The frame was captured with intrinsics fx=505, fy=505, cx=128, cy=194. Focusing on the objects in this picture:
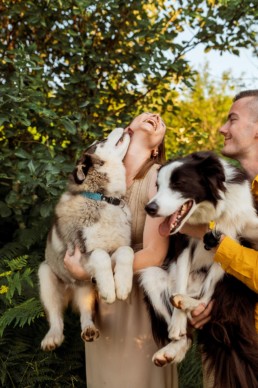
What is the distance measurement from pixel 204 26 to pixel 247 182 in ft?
9.65

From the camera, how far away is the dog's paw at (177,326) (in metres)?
2.70

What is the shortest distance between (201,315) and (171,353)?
10.4 inches

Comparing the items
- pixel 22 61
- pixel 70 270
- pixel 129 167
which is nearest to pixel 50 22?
pixel 22 61

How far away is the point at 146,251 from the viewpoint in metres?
2.94

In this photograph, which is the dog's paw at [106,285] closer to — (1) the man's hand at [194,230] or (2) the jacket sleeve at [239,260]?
(1) the man's hand at [194,230]

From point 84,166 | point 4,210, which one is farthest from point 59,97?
point 84,166

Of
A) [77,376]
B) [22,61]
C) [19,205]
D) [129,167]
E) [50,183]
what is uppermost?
[22,61]

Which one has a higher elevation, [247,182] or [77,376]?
[247,182]

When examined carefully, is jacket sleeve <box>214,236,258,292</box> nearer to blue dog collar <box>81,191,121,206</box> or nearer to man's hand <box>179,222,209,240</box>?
man's hand <box>179,222,209,240</box>

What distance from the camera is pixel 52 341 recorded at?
10.9 ft

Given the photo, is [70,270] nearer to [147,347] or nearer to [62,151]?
[147,347]

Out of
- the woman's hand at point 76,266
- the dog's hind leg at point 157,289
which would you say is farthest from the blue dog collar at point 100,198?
the dog's hind leg at point 157,289

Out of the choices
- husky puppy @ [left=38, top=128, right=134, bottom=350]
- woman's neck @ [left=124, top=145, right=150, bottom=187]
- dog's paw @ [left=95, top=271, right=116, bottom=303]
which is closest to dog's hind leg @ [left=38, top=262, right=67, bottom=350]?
husky puppy @ [left=38, top=128, right=134, bottom=350]

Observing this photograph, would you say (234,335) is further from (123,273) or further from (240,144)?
(240,144)
